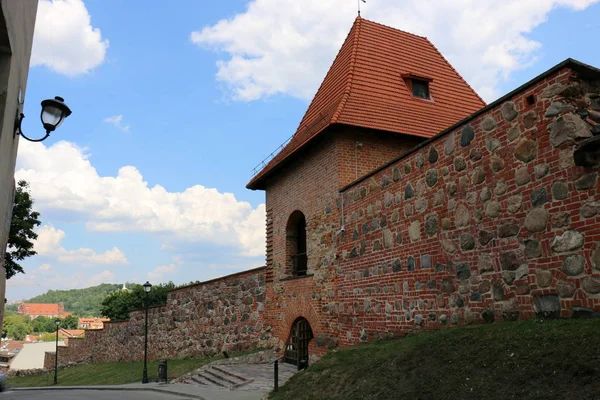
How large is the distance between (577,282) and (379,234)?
16.3 feet

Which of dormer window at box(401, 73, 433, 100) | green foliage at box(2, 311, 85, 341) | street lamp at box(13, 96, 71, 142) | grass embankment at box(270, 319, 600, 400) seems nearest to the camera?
grass embankment at box(270, 319, 600, 400)

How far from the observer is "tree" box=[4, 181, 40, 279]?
25.5 m

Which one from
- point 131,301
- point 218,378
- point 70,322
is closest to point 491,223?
point 218,378

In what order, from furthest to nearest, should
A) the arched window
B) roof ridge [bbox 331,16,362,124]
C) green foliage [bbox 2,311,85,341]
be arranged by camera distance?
green foliage [bbox 2,311,85,341] → the arched window → roof ridge [bbox 331,16,362,124]

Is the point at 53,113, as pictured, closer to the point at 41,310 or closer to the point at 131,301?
the point at 131,301

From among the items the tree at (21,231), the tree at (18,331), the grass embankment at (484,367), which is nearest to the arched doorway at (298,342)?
the grass embankment at (484,367)

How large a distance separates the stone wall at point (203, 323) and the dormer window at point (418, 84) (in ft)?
25.5

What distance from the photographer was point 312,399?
305 inches

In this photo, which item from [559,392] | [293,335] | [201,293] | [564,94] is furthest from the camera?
[201,293]

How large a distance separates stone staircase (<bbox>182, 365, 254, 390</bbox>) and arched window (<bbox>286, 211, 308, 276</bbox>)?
354 centimetres

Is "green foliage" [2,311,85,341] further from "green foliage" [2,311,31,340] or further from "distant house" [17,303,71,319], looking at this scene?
"distant house" [17,303,71,319]

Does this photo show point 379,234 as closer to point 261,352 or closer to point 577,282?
point 577,282

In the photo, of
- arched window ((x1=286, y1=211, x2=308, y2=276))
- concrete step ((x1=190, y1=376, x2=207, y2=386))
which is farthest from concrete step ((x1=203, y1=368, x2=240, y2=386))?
arched window ((x1=286, y1=211, x2=308, y2=276))

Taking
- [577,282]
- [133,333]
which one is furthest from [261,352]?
[133,333]
